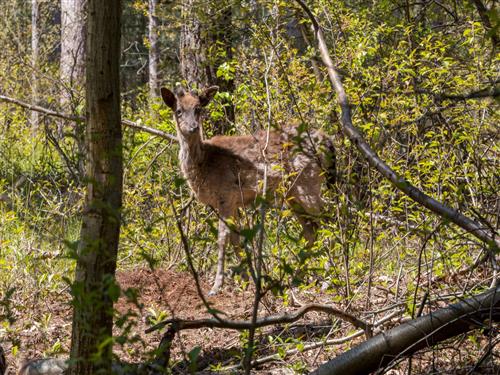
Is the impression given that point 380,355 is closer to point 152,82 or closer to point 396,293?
point 396,293

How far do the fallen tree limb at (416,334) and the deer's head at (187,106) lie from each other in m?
5.48

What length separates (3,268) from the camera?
7.68 metres

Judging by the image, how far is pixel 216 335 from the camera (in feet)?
23.0

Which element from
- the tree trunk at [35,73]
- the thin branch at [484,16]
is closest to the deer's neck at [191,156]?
the tree trunk at [35,73]

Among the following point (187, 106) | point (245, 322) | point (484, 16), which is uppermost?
point (187, 106)

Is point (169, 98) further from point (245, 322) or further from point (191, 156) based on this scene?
point (245, 322)

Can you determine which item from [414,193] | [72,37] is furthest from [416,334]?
[72,37]

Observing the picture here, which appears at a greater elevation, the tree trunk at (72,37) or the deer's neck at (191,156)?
the tree trunk at (72,37)

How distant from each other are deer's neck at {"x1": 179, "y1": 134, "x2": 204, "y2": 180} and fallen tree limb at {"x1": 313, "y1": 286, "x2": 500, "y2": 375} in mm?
5642

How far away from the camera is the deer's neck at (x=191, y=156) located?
967 centimetres

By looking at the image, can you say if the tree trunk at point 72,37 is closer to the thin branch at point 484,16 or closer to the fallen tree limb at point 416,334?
the thin branch at point 484,16

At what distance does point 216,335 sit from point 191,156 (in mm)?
3363

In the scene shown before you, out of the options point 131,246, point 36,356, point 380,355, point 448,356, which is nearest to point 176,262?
point 131,246

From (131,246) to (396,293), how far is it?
3.91 metres
